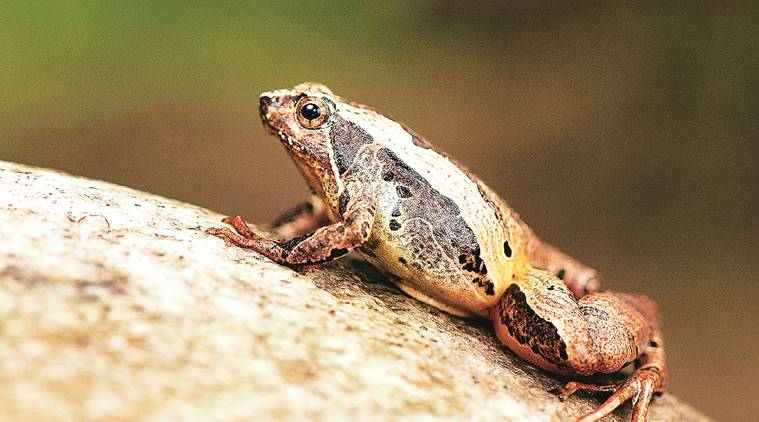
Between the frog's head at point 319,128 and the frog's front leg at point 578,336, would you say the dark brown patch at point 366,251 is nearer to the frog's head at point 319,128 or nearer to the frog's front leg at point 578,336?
the frog's head at point 319,128

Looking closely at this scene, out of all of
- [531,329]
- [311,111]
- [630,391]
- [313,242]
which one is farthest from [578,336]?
[311,111]

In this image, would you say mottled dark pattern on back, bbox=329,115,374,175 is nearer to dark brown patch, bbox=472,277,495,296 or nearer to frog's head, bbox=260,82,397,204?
frog's head, bbox=260,82,397,204

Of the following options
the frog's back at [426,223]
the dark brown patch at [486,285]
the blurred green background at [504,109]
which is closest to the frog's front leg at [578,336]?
the dark brown patch at [486,285]

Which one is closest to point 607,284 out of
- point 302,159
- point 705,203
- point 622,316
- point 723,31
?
point 705,203

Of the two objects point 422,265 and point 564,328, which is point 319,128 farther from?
point 564,328

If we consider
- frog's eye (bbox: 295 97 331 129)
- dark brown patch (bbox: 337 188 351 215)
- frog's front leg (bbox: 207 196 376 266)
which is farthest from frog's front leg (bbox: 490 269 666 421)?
frog's eye (bbox: 295 97 331 129)
